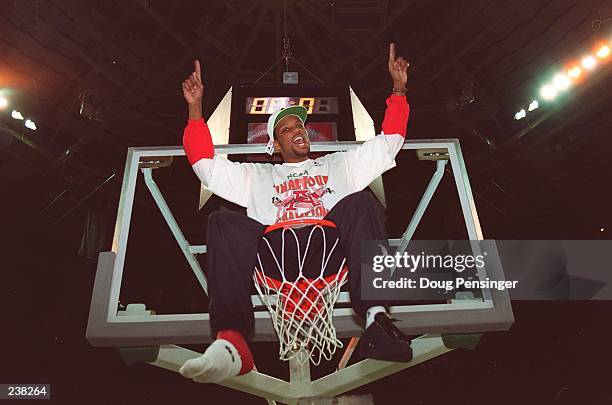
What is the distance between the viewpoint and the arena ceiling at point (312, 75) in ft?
17.4

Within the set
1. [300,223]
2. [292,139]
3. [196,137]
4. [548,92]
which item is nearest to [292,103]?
[292,139]

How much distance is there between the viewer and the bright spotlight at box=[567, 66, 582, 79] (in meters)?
5.51

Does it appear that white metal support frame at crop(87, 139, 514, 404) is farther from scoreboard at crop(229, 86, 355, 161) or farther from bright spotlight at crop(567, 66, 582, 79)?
bright spotlight at crop(567, 66, 582, 79)

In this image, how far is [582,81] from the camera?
555 centimetres

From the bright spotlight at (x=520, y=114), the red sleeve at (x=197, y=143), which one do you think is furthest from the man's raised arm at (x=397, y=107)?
the bright spotlight at (x=520, y=114)

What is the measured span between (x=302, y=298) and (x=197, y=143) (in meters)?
1.01

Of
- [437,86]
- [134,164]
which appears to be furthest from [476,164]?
[134,164]

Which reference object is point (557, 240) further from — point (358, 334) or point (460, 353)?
point (358, 334)

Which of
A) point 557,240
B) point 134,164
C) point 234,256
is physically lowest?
point 234,256

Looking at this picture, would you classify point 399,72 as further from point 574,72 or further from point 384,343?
point 574,72

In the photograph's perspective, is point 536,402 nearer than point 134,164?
No

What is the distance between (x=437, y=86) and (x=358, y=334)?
456cm

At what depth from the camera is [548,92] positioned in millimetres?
5766

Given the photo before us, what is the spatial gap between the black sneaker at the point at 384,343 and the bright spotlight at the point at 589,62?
4684 mm
